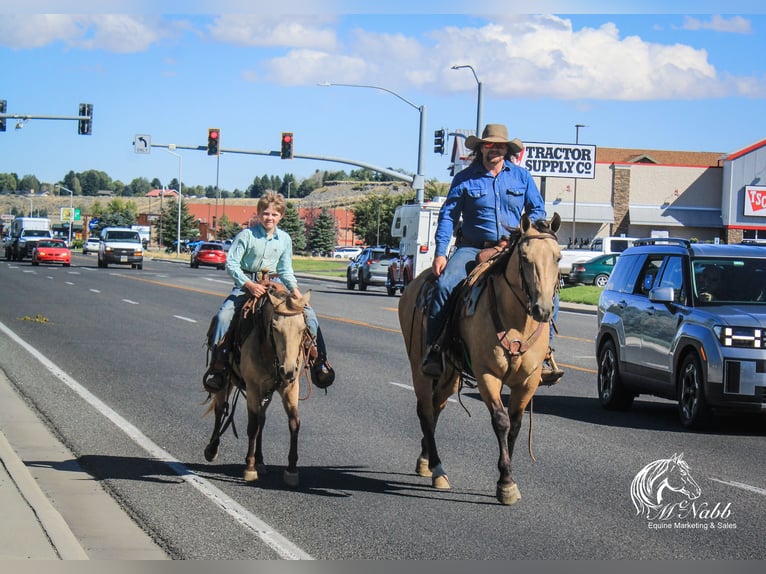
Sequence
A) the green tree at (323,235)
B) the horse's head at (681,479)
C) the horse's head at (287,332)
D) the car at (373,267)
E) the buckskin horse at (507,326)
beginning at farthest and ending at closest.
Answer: the green tree at (323,235) < the car at (373,267) < the horse's head at (681,479) < the horse's head at (287,332) < the buckskin horse at (507,326)

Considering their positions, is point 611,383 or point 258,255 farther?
point 611,383

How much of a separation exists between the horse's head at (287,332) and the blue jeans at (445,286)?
106 cm

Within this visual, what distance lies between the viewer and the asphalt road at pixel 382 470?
285 inches

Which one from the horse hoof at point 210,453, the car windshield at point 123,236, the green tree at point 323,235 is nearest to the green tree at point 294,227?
the green tree at point 323,235

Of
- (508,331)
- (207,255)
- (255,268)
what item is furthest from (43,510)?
(207,255)

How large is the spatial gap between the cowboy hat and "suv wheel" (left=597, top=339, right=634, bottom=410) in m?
5.24

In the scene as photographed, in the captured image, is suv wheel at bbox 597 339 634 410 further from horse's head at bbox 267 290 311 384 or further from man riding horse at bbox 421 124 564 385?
horse's head at bbox 267 290 311 384

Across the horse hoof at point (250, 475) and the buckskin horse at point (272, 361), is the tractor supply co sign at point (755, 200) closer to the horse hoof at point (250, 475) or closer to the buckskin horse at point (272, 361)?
the buckskin horse at point (272, 361)

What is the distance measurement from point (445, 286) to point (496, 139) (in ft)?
3.95

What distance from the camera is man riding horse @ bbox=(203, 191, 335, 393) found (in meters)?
9.32

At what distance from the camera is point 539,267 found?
7852mm

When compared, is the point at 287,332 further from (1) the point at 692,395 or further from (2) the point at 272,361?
(1) the point at 692,395

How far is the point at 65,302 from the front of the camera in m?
32.2

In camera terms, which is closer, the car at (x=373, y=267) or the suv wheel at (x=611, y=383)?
the suv wheel at (x=611, y=383)
